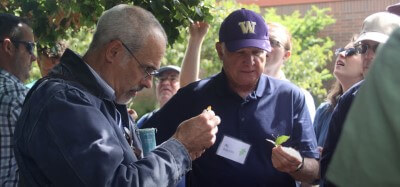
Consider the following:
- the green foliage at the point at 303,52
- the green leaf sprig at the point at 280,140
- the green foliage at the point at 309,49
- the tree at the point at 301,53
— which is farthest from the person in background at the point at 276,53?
the green foliage at the point at 309,49

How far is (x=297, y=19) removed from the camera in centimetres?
1332

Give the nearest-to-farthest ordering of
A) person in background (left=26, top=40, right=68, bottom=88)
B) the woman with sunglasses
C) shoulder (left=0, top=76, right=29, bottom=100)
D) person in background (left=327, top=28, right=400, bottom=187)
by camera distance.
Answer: person in background (left=327, top=28, right=400, bottom=187), shoulder (left=0, top=76, right=29, bottom=100), the woman with sunglasses, person in background (left=26, top=40, right=68, bottom=88)

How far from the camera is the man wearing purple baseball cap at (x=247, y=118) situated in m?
3.18

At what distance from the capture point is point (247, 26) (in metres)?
3.42

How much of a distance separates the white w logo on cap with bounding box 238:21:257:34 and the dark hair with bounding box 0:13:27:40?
1.46 meters

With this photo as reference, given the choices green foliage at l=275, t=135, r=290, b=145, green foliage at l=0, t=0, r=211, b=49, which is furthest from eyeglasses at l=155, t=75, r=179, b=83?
green foliage at l=275, t=135, r=290, b=145

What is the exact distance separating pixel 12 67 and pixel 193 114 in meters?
1.26

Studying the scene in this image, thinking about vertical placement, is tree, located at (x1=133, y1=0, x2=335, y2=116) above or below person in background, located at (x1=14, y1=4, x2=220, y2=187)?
below

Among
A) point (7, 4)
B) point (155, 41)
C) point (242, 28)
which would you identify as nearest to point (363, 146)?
point (155, 41)

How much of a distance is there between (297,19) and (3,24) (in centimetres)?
1038

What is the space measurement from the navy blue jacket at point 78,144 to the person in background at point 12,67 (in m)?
1.06

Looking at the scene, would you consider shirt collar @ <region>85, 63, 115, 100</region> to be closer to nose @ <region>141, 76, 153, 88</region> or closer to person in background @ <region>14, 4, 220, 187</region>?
person in background @ <region>14, 4, 220, 187</region>

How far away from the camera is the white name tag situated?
10.4ft

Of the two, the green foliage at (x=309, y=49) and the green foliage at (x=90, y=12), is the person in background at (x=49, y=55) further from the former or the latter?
the green foliage at (x=309, y=49)
